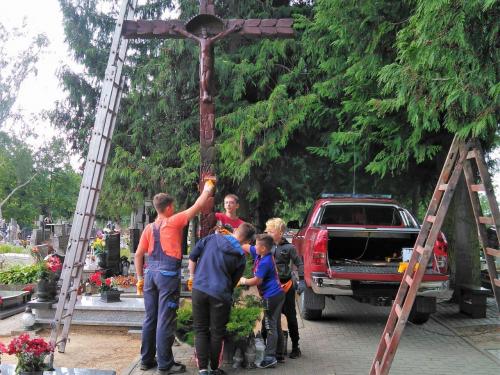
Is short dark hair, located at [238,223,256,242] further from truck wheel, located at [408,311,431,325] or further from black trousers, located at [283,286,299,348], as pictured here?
truck wheel, located at [408,311,431,325]

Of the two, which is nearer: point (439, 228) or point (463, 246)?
point (439, 228)

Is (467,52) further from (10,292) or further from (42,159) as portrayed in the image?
(42,159)

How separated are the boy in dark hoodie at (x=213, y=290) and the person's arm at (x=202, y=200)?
0.31 metres

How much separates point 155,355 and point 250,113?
21.8ft

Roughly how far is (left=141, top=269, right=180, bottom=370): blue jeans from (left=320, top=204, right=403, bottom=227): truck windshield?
227 inches

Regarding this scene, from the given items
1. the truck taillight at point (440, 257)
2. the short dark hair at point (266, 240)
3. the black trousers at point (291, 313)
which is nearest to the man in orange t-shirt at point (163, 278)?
the short dark hair at point (266, 240)

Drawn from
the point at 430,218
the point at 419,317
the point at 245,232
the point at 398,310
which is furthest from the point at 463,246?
the point at 245,232

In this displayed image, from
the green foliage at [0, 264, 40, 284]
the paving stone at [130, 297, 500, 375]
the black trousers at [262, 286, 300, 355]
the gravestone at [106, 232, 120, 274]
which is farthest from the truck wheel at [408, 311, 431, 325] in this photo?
the gravestone at [106, 232, 120, 274]

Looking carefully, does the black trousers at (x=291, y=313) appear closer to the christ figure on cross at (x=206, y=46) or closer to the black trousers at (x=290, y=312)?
the black trousers at (x=290, y=312)

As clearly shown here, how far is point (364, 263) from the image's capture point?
9.06m

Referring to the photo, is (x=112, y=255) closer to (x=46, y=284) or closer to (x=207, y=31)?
(x=46, y=284)

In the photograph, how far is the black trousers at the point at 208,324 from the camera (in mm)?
5262

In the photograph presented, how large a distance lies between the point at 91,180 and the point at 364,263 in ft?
15.8

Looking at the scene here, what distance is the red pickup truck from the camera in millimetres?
7867
